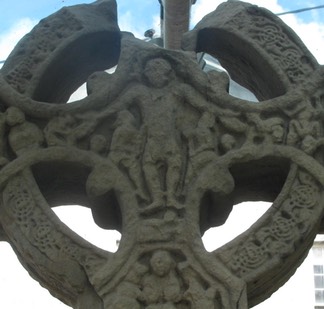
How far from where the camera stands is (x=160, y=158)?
3.06 meters

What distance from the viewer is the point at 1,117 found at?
3.15 metres

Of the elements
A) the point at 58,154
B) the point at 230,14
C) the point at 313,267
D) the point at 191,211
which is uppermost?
the point at 313,267

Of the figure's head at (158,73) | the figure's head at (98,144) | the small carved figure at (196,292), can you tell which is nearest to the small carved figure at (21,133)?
the figure's head at (98,144)

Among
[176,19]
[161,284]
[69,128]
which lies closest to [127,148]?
[69,128]

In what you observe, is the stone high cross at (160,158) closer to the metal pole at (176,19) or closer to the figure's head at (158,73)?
the figure's head at (158,73)

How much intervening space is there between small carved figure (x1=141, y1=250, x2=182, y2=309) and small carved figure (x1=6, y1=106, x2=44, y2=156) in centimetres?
66

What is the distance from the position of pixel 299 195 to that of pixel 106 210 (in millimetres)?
731

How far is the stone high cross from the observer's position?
2.85 meters

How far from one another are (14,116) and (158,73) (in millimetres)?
583

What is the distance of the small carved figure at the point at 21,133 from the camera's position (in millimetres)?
3100

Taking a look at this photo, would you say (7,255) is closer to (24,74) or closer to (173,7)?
(173,7)

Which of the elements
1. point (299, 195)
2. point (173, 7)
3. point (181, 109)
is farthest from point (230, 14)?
point (173, 7)

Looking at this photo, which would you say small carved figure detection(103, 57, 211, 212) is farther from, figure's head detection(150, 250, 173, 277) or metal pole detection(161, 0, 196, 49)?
metal pole detection(161, 0, 196, 49)

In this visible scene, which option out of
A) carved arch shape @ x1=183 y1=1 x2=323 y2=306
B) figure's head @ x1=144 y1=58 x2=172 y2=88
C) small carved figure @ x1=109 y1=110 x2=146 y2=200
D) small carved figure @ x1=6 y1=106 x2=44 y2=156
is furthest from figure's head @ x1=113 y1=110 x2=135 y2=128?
carved arch shape @ x1=183 y1=1 x2=323 y2=306
